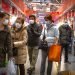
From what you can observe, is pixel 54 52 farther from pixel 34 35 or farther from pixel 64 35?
pixel 64 35

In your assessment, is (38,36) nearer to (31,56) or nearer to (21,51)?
(31,56)

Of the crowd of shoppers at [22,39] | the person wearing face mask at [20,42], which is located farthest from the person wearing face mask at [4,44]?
the person wearing face mask at [20,42]

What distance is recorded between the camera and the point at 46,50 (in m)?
7.44

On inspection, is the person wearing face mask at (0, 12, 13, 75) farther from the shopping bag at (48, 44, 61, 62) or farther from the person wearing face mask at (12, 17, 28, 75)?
the shopping bag at (48, 44, 61, 62)

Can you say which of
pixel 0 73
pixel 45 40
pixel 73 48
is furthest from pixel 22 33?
pixel 73 48

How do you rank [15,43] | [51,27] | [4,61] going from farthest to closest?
[51,27], [15,43], [4,61]

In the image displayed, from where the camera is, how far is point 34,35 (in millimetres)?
8523

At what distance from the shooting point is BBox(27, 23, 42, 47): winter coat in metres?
8.44

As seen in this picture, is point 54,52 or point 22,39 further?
point 54,52

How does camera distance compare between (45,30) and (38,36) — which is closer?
(45,30)

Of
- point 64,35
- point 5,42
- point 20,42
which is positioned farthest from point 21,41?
point 64,35

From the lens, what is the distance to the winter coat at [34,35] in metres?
8.44

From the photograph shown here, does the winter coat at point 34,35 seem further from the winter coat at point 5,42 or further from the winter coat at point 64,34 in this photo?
the winter coat at point 5,42

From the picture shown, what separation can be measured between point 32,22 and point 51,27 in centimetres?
112
